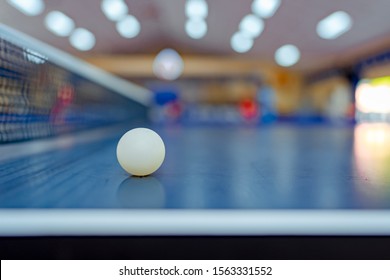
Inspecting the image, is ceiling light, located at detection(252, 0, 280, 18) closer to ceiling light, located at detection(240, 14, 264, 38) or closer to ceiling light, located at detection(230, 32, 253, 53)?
ceiling light, located at detection(240, 14, 264, 38)

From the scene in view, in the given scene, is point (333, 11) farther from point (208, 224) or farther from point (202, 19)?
point (208, 224)

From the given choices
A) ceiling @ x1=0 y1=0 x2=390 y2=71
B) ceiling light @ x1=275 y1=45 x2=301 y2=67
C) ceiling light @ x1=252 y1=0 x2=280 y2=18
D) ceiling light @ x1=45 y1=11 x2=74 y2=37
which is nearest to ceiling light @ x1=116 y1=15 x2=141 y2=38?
ceiling @ x1=0 y1=0 x2=390 y2=71

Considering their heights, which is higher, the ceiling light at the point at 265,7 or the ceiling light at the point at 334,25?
the ceiling light at the point at 265,7

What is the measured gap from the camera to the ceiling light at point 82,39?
12.8 metres

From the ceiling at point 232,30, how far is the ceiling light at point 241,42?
0.68ft

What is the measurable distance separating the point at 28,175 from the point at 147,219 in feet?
2.42

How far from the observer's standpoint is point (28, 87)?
251 cm

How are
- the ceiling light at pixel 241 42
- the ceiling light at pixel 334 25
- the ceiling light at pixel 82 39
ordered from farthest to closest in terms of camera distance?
the ceiling light at pixel 241 42
the ceiling light at pixel 82 39
the ceiling light at pixel 334 25

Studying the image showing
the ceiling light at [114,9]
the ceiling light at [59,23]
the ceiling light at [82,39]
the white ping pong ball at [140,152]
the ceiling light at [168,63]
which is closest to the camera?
the white ping pong ball at [140,152]

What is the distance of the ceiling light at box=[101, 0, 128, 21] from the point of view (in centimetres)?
1058

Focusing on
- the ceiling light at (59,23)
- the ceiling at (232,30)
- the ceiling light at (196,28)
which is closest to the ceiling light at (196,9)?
the ceiling at (232,30)

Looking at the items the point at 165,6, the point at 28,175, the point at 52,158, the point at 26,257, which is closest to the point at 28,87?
the point at 52,158

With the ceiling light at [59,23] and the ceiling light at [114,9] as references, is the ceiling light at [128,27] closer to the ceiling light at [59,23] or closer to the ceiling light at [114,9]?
the ceiling light at [114,9]

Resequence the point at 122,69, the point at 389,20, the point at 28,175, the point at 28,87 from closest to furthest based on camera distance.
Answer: the point at 28,175 → the point at 28,87 → the point at 389,20 → the point at 122,69
